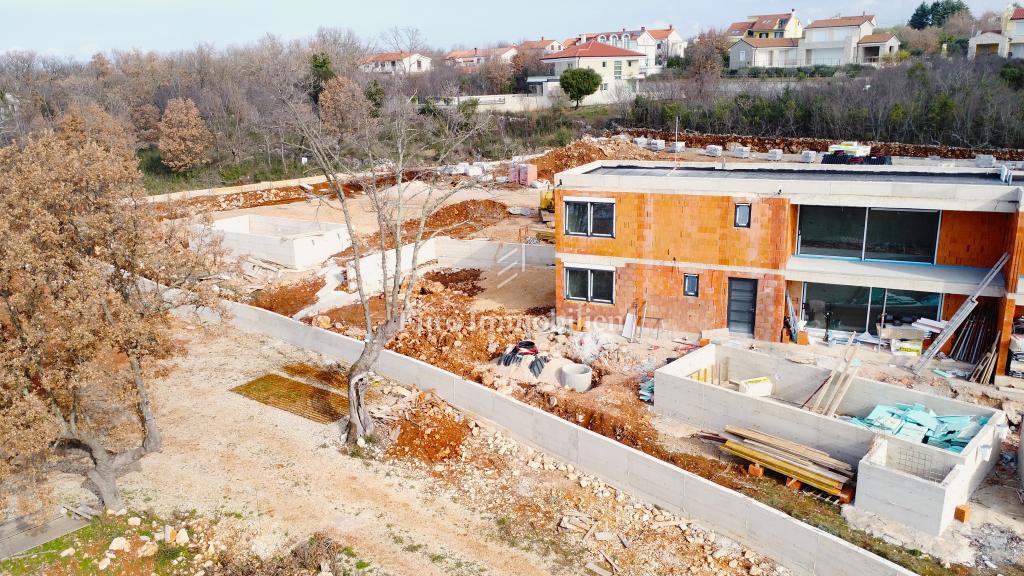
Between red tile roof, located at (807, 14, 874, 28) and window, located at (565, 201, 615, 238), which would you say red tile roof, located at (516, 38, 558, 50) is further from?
window, located at (565, 201, 615, 238)

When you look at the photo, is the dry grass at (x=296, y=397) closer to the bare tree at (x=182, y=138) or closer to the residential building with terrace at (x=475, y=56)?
the bare tree at (x=182, y=138)

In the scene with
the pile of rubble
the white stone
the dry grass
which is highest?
the dry grass

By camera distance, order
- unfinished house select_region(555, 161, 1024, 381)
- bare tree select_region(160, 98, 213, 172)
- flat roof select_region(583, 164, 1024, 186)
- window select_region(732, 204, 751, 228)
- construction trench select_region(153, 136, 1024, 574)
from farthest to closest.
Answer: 1. bare tree select_region(160, 98, 213, 172)
2. flat roof select_region(583, 164, 1024, 186)
3. window select_region(732, 204, 751, 228)
4. unfinished house select_region(555, 161, 1024, 381)
5. construction trench select_region(153, 136, 1024, 574)

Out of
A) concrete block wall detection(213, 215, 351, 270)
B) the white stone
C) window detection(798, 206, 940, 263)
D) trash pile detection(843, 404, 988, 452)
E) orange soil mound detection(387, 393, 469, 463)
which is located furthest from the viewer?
concrete block wall detection(213, 215, 351, 270)

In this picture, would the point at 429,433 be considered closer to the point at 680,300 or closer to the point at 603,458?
the point at 603,458

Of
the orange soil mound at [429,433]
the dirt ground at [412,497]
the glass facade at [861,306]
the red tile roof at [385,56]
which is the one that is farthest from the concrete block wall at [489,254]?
the red tile roof at [385,56]

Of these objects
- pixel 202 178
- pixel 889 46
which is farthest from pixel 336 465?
pixel 889 46

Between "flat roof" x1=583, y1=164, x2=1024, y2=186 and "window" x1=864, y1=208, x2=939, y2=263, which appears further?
"flat roof" x1=583, y1=164, x2=1024, y2=186

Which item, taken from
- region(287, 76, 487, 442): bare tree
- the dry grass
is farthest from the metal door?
the dry grass
